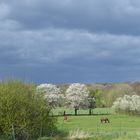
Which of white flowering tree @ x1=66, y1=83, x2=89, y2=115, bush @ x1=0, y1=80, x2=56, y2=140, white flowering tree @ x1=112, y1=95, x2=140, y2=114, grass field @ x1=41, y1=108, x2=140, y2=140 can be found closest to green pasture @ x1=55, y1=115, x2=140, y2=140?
grass field @ x1=41, y1=108, x2=140, y2=140

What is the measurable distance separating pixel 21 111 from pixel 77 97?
10663cm

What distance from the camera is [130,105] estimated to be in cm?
12712

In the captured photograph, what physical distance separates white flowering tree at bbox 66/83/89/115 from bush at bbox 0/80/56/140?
101485mm

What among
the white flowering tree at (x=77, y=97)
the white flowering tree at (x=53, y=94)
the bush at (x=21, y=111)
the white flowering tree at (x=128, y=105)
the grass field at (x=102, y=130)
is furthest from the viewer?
the white flowering tree at (x=77, y=97)

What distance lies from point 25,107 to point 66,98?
358ft

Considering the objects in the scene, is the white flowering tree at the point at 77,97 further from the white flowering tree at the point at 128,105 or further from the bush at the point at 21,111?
the bush at the point at 21,111

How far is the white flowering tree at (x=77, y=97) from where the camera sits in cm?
15925

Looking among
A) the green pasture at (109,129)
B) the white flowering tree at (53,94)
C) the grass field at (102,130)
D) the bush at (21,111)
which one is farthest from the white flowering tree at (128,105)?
the bush at (21,111)

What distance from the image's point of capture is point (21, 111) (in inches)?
2105

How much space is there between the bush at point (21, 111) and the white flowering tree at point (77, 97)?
101485 mm

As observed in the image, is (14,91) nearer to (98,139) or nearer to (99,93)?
(98,139)

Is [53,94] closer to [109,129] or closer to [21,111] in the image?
[109,129]

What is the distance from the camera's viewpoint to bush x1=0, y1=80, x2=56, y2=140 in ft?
173

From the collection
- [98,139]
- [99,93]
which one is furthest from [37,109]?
[99,93]
